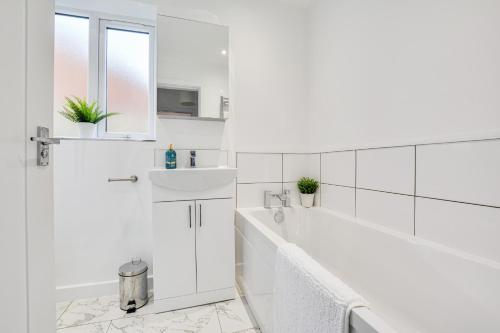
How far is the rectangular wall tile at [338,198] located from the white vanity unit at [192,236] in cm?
80

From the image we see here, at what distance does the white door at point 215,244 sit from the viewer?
1.55 m

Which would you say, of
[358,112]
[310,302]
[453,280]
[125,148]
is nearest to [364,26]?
[358,112]

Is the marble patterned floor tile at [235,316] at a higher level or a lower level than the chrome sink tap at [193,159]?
lower

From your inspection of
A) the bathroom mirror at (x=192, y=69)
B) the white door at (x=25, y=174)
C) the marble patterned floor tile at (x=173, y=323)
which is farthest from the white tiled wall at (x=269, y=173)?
the white door at (x=25, y=174)

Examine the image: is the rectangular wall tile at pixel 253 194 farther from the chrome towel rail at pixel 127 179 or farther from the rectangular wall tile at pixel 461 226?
the rectangular wall tile at pixel 461 226

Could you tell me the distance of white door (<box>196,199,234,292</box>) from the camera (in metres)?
1.55

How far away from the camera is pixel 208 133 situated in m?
1.88

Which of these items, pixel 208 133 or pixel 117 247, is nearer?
pixel 117 247

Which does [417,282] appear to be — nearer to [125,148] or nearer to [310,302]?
[310,302]

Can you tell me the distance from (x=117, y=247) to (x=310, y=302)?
5.11 feet

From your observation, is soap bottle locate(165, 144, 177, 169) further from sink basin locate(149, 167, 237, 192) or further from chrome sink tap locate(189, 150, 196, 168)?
sink basin locate(149, 167, 237, 192)

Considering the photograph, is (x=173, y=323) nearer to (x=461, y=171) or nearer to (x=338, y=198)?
(x=338, y=198)

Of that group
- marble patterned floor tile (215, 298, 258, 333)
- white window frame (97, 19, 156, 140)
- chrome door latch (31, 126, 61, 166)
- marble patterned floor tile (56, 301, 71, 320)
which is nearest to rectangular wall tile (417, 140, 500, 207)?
marble patterned floor tile (215, 298, 258, 333)

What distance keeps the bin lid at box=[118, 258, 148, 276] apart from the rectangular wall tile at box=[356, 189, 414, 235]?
59.7 inches
